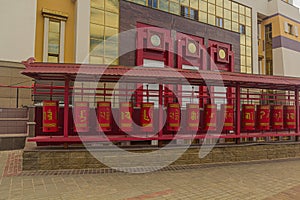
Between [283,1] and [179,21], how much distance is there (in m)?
15.0

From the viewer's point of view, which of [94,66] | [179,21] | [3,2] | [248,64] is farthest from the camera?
[248,64]

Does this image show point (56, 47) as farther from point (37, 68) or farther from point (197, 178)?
point (197, 178)

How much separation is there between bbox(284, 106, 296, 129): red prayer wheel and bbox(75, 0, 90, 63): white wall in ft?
33.9

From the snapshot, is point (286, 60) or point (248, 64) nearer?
point (248, 64)

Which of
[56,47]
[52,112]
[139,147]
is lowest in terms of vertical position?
[139,147]

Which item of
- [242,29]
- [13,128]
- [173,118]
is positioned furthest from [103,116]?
[242,29]

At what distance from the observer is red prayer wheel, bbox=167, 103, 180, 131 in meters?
7.00

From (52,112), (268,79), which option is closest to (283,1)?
(268,79)

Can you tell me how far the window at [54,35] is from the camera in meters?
13.8

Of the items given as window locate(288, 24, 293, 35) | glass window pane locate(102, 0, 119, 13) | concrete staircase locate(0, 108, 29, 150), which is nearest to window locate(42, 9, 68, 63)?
glass window pane locate(102, 0, 119, 13)

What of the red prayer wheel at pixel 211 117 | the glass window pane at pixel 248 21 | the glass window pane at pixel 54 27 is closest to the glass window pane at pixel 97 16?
the glass window pane at pixel 54 27

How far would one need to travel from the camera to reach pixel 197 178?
561 cm

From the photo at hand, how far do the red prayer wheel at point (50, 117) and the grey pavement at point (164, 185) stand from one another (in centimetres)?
130

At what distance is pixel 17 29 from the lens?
491 inches
